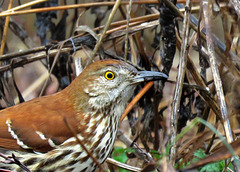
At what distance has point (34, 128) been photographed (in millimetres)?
2570

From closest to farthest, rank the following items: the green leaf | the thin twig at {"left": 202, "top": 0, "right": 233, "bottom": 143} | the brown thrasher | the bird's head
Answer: the thin twig at {"left": 202, "top": 0, "right": 233, "bottom": 143} < the brown thrasher < the bird's head < the green leaf

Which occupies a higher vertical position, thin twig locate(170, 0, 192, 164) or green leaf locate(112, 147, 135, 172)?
thin twig locate(170, 0, 192, 164)

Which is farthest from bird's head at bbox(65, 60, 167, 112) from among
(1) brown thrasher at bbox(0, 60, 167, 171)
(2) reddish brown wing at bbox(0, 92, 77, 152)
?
(2) reddish brown wing at bbox(0, 92, 77, 152)

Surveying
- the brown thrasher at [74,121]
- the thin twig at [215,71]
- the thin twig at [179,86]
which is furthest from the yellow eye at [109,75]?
the thin twig at [215,71]

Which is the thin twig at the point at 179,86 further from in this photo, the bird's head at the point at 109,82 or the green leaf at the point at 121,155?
the green leaf at the point at 121,155

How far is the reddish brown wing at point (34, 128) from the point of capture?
255 cm

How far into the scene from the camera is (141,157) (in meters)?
3.10

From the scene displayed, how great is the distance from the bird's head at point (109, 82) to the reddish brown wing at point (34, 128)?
0.72 feet

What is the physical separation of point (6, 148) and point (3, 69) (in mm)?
1184

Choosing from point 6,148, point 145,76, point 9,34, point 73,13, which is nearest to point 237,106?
point 145,76

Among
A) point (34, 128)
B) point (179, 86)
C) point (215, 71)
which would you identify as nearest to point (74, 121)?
point (34, 128)

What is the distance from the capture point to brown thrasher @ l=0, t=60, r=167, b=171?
99.7 inches

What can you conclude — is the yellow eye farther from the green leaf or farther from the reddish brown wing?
the green leaf

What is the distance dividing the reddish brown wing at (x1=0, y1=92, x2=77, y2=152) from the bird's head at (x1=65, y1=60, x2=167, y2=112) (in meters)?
0.22
